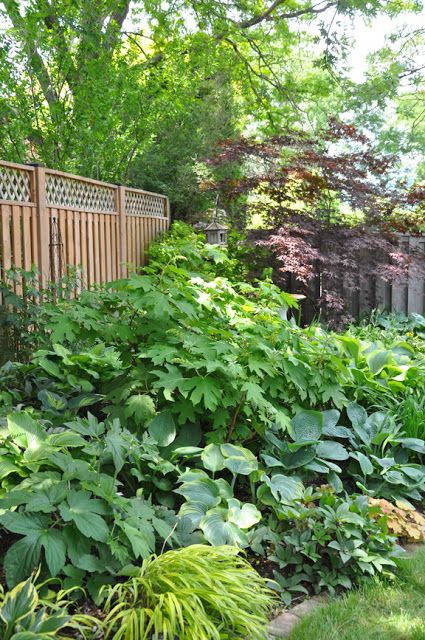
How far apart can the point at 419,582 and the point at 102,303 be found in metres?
2.14

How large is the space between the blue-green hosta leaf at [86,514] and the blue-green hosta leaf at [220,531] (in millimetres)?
507

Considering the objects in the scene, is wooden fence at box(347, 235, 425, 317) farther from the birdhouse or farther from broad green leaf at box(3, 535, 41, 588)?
broad green leaf at box(3, 535, 41, 588)

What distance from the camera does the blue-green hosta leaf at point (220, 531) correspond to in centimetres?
255

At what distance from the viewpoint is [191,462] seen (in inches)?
132

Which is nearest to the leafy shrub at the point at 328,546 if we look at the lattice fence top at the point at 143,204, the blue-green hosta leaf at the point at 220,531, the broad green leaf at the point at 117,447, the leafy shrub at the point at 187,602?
the blue-green hosta leaf at the point at 220,531

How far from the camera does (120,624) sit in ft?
6.98

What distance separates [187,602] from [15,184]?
4.09 m

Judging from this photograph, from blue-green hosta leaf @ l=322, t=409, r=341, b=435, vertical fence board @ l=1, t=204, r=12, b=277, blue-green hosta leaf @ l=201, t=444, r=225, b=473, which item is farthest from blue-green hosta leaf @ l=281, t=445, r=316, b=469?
vertical fence board @ l=1, t=204, r=12, b=277

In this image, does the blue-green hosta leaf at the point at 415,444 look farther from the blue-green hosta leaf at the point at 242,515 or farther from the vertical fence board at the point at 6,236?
the vertical fence board at the point at 6,236

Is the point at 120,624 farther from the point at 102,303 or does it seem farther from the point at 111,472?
the point at 102,303

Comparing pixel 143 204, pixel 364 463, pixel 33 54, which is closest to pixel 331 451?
pixel 364 463

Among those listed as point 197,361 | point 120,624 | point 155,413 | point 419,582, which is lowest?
point 419,582

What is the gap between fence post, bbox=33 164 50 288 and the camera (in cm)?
549

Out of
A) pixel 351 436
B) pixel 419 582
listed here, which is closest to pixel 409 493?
pixel 351 436
